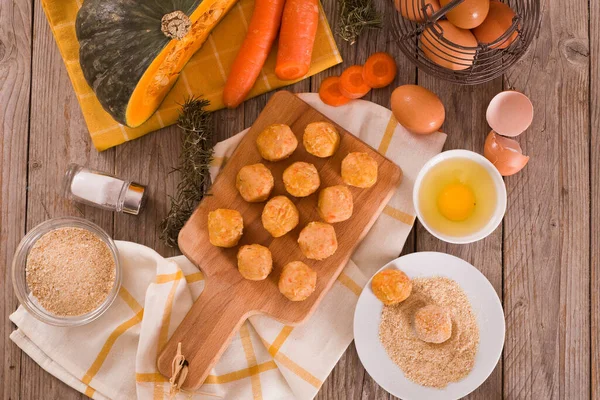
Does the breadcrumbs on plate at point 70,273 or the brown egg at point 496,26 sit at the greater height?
the brown egg at point 496,26

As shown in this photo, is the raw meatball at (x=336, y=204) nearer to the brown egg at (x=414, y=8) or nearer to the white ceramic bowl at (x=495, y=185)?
the white ceramic bowl at (x=495, y=185)

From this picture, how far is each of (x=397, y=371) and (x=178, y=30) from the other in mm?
1261

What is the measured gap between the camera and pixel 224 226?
194 cm

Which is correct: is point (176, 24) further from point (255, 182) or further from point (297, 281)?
point (297, 281)

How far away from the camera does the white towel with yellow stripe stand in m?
2.03

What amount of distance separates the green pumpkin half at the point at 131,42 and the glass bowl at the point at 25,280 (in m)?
0.39

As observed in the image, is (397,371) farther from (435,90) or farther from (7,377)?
(7,377)

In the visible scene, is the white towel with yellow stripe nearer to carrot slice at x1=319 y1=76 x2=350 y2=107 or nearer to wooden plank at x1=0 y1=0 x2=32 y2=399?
carrot slice at x1=319 y1=76 x2=350 y2=107

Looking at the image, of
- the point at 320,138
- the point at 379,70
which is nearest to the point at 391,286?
the point at 320,138

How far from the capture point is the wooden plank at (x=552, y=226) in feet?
6.87

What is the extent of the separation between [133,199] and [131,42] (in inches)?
21.0

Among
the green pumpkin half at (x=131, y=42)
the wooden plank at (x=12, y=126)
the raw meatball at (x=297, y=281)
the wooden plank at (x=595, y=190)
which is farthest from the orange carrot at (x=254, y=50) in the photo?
the wooden plank at (x=595, y=190)

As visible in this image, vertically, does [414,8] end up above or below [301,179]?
above

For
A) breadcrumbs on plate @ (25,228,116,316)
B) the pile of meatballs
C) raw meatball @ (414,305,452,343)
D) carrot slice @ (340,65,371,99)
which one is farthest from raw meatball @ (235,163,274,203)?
raw meatball @ (414,305,452,343)
